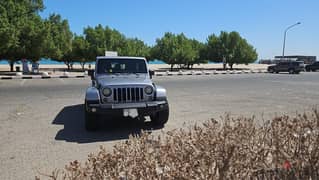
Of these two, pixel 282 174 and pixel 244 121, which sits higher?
pixel 244 121

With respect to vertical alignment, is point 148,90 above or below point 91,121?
above

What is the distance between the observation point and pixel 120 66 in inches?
373

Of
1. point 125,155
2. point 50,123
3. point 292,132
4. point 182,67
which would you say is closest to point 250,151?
point 292,132

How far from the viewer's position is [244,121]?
3551 millimetres

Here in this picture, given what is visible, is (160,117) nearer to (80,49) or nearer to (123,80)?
(123,80)

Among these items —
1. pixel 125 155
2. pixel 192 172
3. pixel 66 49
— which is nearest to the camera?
pixel 192 172

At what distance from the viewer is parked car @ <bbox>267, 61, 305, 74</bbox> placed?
157 ft

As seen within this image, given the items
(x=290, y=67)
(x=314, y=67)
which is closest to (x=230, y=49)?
(x=314, y=67)

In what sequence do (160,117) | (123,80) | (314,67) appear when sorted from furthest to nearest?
(314,67), (160,117), (123,80)

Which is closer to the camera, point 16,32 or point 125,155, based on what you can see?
point 125,155

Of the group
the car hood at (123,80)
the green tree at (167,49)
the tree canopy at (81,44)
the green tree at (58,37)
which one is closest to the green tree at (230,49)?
the tree canopy at (81,44)

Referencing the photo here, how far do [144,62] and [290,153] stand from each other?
22.9ft

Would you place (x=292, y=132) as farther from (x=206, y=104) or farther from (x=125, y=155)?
(x=206, y=104)

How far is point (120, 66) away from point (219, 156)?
7013 millimetres
